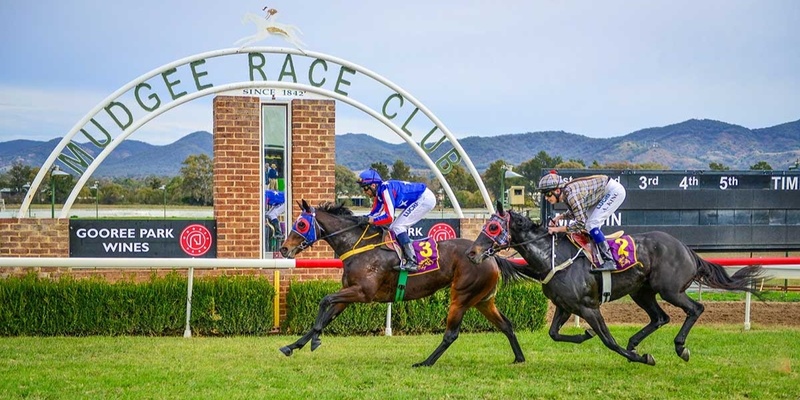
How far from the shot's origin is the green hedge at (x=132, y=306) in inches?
364

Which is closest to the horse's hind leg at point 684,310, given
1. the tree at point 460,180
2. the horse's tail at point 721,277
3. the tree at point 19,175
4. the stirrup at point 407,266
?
the horse's tail at point 721,277

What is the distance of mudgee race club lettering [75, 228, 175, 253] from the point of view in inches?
408

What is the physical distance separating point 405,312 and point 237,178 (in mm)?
2523

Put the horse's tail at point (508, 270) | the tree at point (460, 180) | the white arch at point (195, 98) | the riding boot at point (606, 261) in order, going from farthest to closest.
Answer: the tree at point (460, 180)
the white arch at point (195, 98)
the horse's tail at point (508, 270)
the riding boot at point (606, 261)

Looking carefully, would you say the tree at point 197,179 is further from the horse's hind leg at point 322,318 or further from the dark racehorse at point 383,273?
the horse's hind leg at point 322,318

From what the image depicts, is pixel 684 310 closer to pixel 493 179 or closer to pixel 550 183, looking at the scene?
pixel 550 183

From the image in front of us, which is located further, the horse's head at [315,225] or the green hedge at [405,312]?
the green hedge at [405,312]

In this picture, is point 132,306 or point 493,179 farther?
point 493,179

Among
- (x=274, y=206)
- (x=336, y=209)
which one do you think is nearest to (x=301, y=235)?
(x=336, y=209)

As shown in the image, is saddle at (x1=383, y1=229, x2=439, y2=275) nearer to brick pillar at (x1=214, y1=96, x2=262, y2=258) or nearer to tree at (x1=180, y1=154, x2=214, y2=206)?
brick pillar at (x1=214, y1=96, x2=262, y2=258)

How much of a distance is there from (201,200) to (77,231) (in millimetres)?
40652

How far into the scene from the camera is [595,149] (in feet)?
420

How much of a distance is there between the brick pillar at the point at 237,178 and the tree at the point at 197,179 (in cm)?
3765

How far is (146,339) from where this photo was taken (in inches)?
352
